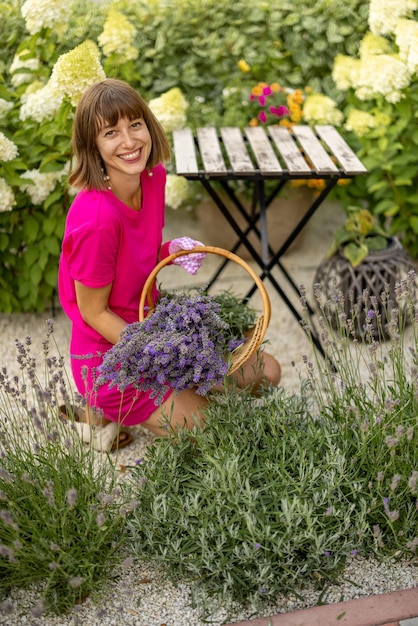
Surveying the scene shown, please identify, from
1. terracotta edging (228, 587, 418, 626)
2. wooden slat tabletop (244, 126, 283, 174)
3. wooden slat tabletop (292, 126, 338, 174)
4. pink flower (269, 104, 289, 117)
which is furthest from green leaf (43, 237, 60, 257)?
terracotta edging (228, 587, 418, 626)

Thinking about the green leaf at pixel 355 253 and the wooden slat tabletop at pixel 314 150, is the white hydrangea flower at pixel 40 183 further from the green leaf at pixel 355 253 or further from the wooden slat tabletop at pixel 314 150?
the green leaf at pixel 355 253

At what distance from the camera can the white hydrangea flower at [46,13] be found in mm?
3375

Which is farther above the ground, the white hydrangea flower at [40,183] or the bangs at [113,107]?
the bangs at [113,107]

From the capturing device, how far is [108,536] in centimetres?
242

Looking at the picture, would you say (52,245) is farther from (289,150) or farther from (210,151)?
(289,150)

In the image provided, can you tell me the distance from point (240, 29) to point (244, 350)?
2678mm

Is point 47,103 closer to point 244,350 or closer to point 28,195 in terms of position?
point 28,195

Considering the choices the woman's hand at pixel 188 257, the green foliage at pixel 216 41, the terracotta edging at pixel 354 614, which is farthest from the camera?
the green foliage at pixel 216 41

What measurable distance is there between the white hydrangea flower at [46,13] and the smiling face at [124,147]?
1.02 m

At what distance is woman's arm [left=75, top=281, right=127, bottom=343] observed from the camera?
2.79 m

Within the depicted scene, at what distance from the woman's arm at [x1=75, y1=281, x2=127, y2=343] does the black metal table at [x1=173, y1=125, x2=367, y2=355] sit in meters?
0.69

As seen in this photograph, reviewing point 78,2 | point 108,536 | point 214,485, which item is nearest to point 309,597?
point 214,485

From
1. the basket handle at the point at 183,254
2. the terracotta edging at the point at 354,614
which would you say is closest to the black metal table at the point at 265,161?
the basket handle at the point at 183,254

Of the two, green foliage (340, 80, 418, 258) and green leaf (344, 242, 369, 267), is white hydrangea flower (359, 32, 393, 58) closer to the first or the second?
green foliage (340, 80, 418, 258)
